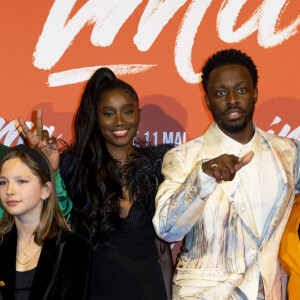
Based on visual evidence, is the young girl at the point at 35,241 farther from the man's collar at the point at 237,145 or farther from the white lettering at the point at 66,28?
the white lettering at the point at 66,28

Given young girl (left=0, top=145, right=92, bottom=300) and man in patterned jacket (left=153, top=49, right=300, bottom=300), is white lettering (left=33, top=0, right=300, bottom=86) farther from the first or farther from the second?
young girl (left=0, top=145, right=92, bottom=300)

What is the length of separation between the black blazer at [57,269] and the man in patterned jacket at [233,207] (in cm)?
36

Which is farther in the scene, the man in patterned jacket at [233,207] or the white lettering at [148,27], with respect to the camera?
the white lettering at [148,27]

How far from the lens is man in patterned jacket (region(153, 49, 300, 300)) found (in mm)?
2236

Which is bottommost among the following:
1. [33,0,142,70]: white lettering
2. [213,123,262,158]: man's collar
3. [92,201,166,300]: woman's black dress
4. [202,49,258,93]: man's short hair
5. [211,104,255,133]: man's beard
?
[92,201,166,300]: woman's black dress

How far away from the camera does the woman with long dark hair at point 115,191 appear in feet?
8.13

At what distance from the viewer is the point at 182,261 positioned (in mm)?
2381

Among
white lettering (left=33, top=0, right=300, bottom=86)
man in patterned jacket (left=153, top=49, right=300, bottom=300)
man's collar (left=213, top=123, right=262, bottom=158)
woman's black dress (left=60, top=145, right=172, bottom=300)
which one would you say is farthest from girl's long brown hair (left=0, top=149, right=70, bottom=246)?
white lettering (left=33, top=0, right=300, bottom=86)

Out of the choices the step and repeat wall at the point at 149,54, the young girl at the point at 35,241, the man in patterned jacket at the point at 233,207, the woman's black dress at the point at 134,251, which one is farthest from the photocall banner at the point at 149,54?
the young girl at the point at 35,241

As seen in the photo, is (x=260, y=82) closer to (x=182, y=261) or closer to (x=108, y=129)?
(x=108, y=129)

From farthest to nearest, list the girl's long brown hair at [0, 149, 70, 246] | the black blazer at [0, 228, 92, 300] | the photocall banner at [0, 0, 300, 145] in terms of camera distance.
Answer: the photocall banner at [0, 0, 300, 145], the girl's long brown hair at [0, 149, 70, 246], the black blazer at [0, 228, 92, 300]

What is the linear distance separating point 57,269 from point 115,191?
50 cm

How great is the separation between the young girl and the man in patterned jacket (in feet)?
1.30

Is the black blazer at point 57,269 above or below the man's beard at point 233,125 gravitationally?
below
